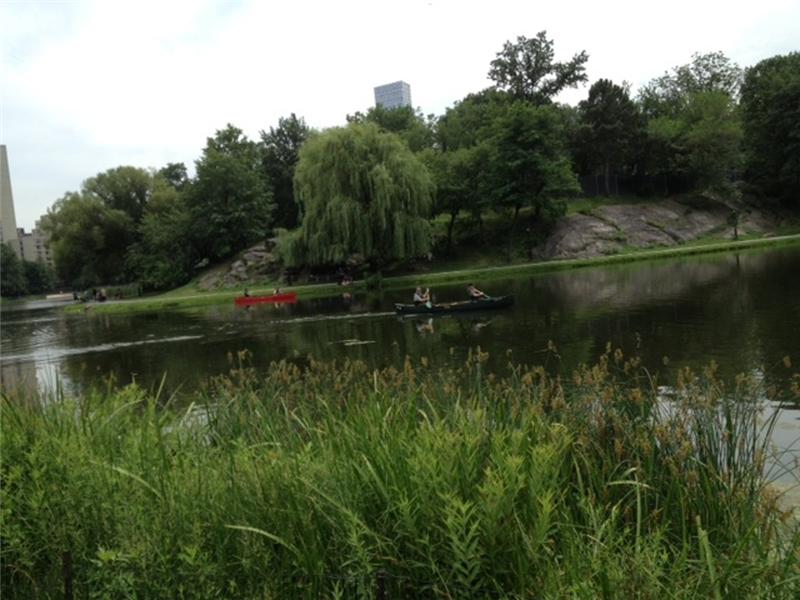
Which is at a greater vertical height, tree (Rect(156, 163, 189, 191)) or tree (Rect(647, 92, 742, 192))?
tree (Rect(156, 163, 189, 191))

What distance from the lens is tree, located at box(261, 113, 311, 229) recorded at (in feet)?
242

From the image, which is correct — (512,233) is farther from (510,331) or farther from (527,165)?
(510,331)

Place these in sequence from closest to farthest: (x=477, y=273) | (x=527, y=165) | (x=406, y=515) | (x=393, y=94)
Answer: (x=406, y=515)
(x=477, y=273)
(x=527, y=165)
(x=393, y=94)

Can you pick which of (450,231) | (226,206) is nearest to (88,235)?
(226,206)

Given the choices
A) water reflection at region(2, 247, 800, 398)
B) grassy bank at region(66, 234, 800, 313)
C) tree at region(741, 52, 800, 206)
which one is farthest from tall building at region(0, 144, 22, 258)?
tree at region(741, 52, 800, 206)

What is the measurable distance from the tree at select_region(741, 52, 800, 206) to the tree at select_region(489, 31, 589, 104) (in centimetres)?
1741

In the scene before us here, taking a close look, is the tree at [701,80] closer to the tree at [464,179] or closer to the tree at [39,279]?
the tree at [464,179]

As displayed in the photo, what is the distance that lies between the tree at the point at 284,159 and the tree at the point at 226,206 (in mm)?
5853

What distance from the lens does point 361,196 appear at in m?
45.4

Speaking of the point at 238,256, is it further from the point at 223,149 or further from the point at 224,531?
the point at 224,531

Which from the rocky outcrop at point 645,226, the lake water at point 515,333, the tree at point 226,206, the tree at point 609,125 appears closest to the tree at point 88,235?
the tree at point 226,206

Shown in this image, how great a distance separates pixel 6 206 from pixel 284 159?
244 ft

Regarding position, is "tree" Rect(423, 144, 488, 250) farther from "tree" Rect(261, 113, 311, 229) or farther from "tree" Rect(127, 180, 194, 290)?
"tree" Rect(127, 180, 194, 290)

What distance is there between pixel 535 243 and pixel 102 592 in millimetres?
53037
